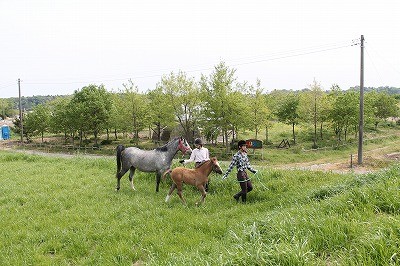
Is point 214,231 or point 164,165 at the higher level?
point 164,165

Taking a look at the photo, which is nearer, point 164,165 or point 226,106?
point 164,165

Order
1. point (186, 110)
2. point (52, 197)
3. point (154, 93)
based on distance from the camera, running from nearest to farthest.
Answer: point (52, 197) → point (186, 110) → point (154, 93)

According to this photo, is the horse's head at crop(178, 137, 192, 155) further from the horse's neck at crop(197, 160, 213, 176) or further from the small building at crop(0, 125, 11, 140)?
the small building at crop(0, 125, 11, 140)

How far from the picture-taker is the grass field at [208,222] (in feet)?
13.8

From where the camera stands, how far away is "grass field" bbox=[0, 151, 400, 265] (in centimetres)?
421

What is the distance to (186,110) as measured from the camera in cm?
3947

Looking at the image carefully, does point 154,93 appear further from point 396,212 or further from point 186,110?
point 396,212

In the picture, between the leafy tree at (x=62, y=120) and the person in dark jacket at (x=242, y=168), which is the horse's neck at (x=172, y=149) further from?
the leafy tree at (x=62, y=120)

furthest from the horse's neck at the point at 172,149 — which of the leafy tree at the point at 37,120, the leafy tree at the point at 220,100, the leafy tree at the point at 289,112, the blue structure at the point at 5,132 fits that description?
the blue structure at the point at 5,132

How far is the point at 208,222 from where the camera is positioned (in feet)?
25.7

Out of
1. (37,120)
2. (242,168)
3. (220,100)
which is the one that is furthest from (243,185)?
(37,120)

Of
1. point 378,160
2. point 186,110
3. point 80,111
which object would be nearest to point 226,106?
point 186,110

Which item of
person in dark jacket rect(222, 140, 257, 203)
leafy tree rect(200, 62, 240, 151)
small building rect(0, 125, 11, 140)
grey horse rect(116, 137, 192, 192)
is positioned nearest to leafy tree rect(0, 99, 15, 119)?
small building rect(0, 125, 11, 140)

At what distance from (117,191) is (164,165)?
2139 millimetres
